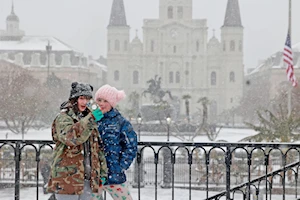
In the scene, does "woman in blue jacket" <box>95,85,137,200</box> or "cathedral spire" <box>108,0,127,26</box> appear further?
"cathedral spire" <box>108,0,127,26</box>

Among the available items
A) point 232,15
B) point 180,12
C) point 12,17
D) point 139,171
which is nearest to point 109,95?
point 139,171

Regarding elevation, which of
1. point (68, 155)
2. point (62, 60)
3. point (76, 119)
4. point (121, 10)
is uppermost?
point (121, 10)

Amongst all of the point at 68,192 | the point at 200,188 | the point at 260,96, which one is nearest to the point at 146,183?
the point at 200,188

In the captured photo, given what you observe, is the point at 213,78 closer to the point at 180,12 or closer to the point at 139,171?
the point at 180,12

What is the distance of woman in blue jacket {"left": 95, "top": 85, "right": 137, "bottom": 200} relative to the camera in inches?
213

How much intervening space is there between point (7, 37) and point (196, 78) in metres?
31.8

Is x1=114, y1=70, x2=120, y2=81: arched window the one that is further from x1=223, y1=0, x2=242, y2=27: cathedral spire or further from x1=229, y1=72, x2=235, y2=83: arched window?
x1=223, y1=0, x2=242, y2=27: cathedral spire

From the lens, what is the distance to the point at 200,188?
1842 cm

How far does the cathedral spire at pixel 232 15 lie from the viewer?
8844 cm

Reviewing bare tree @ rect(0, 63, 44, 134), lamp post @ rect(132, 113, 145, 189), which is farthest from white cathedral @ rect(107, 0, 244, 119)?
lamp post @ rect(132, 113, 145, 189)

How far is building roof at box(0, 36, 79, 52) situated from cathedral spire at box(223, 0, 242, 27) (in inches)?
1012

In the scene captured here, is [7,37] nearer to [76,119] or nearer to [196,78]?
[196,78]

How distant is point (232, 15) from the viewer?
88500mm

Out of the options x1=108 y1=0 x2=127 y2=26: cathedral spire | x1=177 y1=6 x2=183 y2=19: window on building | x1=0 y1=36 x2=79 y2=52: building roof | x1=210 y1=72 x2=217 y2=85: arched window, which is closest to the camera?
x1=0 y1=36 x2=79 y2=52: building roof
